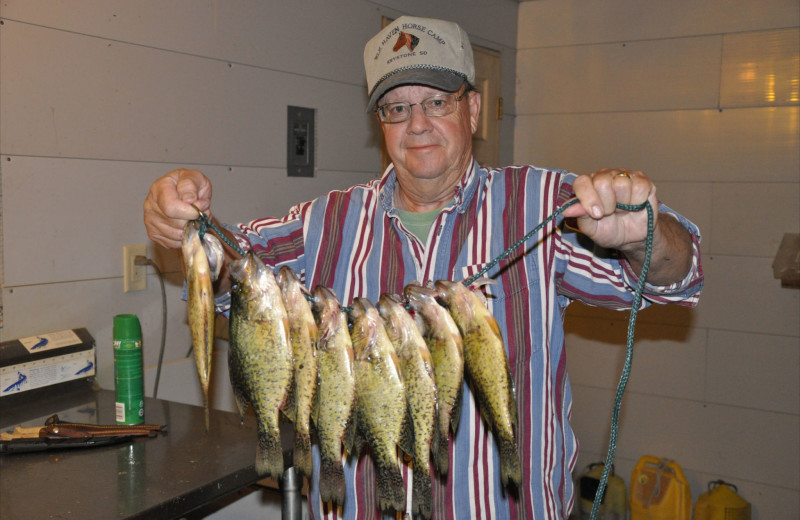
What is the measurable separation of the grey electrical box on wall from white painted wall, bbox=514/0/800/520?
1982mm

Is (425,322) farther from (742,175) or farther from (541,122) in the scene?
(541,122)

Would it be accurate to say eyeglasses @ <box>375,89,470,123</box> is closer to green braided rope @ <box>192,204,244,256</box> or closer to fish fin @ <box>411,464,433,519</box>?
green braided rope @ <box>192,204,244,256</box>

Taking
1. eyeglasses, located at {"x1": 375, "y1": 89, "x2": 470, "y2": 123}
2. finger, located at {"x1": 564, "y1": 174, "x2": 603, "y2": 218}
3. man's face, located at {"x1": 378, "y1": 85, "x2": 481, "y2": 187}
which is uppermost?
eyeglasses, located at {"x1": 375, "y1": 89, "x2": 470, "y2": 123}

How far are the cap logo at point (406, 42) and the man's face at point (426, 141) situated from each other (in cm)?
10

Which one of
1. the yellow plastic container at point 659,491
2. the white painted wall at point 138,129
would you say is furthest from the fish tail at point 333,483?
the yellow plastic container at point 659,491

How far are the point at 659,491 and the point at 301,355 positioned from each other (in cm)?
347

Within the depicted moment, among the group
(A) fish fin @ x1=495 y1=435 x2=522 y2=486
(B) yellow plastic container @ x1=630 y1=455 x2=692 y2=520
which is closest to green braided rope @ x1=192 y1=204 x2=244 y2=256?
(A) fish fin @ x1=495 y1=435 x2=522 y2=486

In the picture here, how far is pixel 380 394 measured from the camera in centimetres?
125

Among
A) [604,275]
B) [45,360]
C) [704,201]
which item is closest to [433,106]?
[604,275]

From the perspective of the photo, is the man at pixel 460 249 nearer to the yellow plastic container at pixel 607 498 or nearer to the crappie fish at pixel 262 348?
the crappie fish at pixel 262 348

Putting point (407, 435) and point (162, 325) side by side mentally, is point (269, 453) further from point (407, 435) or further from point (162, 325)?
point (162, 325)

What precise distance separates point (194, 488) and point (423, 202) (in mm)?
915

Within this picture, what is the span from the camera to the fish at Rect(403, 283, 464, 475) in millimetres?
1235

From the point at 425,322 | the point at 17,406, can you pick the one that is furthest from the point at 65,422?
the point at 425,322
